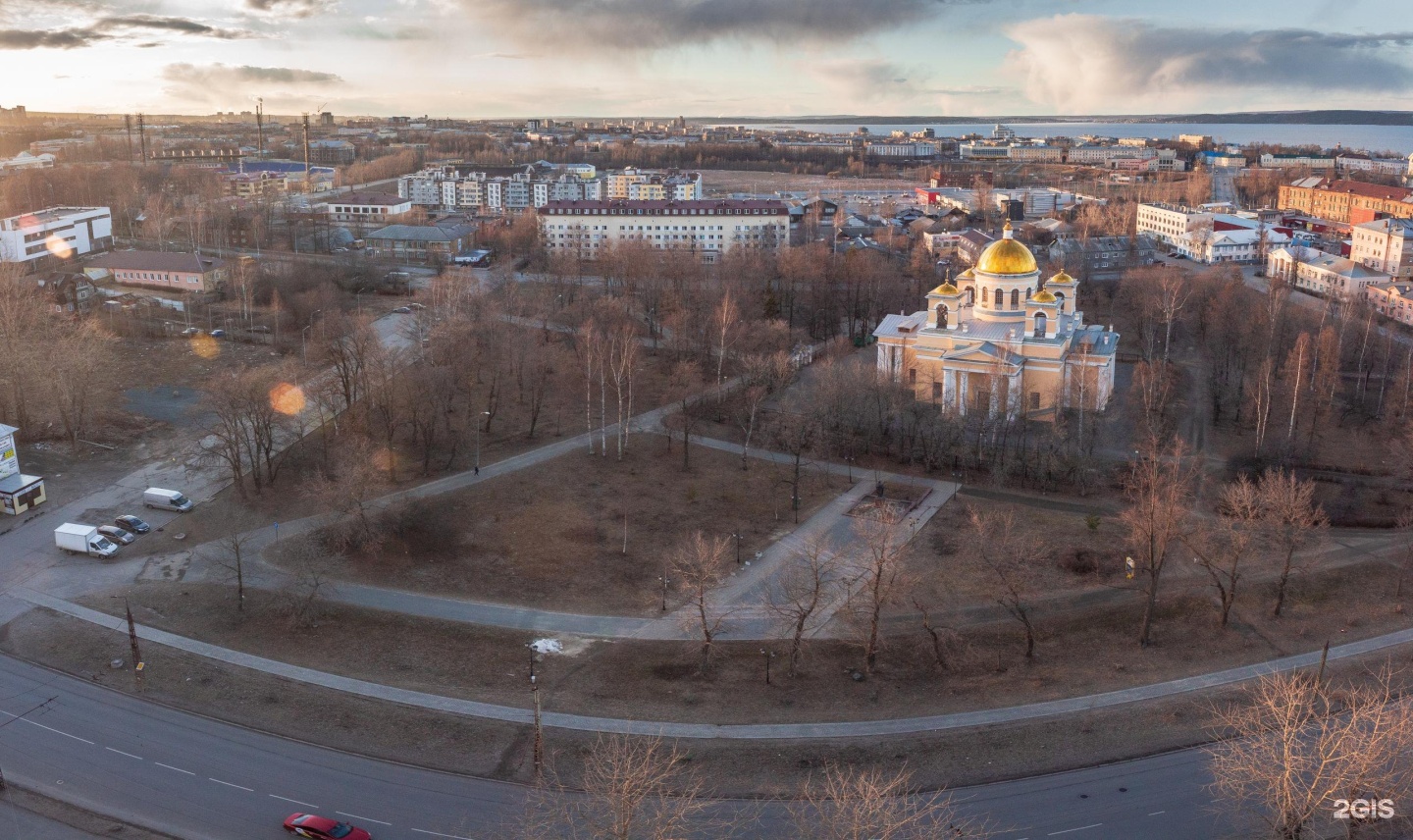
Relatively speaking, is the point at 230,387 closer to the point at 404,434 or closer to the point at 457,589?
the point at 404,434

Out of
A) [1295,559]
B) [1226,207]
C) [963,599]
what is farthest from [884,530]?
[1226,207]

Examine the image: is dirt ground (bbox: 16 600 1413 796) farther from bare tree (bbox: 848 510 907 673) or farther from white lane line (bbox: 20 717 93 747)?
bare tree (bbox: 848 510 907 673)

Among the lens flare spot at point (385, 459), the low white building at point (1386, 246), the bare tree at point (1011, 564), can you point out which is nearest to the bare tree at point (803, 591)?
the bare tree at point (1011, 564)

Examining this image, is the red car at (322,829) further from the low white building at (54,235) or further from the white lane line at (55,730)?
the low white building at (54,235)

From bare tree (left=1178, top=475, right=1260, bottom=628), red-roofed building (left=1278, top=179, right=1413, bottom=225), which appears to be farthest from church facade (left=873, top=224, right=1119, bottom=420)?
red-roofed building (left=1278, top=179, right=1413, bottom=225)

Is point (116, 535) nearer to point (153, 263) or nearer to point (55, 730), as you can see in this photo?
point (55, 730)
